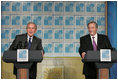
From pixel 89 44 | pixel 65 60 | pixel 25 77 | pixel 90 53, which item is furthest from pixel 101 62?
pixel 65 60

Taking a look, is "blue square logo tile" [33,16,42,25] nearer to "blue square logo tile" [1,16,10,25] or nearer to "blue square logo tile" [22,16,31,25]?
"blue square logo tile" [22,16,31,25]

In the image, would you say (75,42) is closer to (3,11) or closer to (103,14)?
(103,14)

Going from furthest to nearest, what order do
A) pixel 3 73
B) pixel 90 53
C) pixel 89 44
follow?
pixel 3 73, pixel 89 44, pixel 90 53

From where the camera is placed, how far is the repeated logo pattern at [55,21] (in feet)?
18.8

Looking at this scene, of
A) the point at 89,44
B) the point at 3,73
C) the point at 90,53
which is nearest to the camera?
the point at 90,53

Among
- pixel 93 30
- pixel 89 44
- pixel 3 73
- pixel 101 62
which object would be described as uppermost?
pixel 93 30

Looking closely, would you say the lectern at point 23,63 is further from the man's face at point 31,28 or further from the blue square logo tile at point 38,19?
the blue square logo tile at point 38,19

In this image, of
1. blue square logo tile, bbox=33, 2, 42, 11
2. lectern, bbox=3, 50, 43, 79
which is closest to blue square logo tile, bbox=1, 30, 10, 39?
blue square logo tile, bbox=33, 2, 42, 11

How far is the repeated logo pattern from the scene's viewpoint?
573cm

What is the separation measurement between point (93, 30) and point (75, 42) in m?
2.03

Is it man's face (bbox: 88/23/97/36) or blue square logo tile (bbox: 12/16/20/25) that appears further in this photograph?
blue square logo tile (bbox: 12/16/20/25)

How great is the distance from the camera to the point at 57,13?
571cm

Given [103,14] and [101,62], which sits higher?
[103,14]

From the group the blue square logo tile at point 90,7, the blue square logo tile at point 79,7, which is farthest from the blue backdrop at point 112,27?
the blue square logo tile at point 79,7
